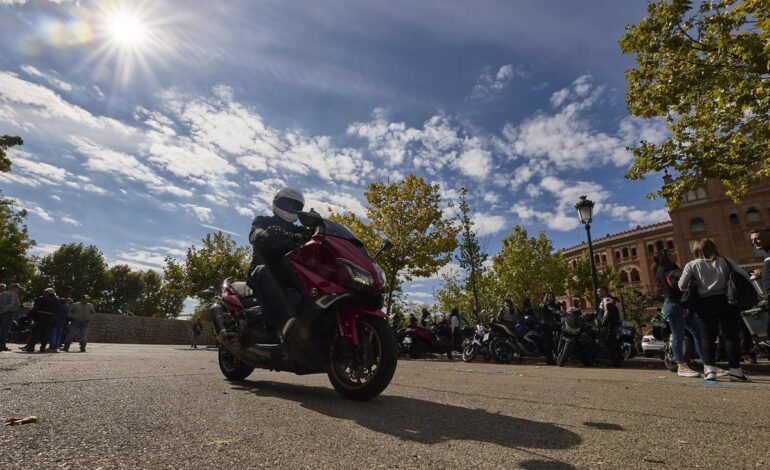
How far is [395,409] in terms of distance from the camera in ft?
9.64

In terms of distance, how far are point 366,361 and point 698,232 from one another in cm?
5797

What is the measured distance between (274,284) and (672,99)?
455 inches

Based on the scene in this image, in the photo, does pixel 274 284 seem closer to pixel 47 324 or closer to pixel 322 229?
→ pixel 322 229

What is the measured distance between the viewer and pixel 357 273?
3.36 metres

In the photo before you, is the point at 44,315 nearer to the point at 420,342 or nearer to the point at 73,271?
the point at 420,342

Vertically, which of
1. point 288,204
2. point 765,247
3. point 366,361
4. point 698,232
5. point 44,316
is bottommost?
point 366,361

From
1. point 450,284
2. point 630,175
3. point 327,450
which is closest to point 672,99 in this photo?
point 630,175

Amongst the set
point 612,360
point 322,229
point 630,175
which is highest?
point 630,175

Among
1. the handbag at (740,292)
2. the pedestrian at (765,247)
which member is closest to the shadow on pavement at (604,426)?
the handbag at (740,292)

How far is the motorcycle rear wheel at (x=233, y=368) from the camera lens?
4625 mm

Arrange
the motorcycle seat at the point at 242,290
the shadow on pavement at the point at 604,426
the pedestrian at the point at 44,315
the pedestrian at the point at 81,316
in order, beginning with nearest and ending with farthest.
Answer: the shadow on pavement at the point at 604,426 → the motorcycle seat at the point at 242,290 → the pedestrian at the point at 44,315 → the pedestrian at the point at 81,316

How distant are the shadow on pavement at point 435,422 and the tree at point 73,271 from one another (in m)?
59.6

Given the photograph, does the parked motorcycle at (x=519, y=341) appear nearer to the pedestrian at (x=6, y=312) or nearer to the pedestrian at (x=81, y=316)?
the pedestrian at (x=6, y=312)

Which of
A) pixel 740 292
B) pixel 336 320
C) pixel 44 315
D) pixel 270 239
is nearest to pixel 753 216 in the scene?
pixel 740 292
